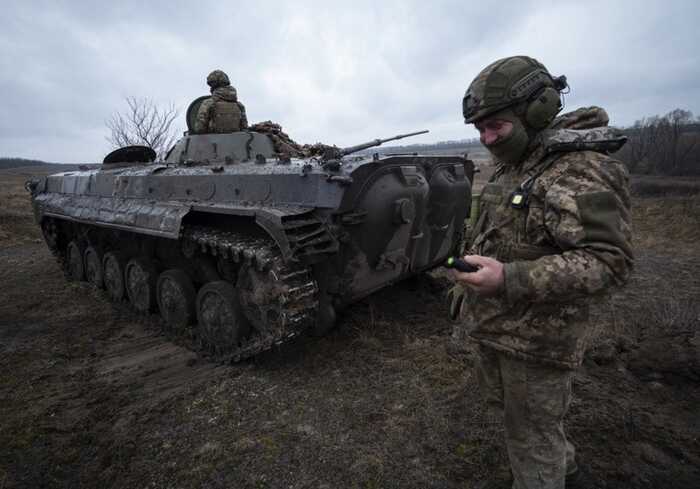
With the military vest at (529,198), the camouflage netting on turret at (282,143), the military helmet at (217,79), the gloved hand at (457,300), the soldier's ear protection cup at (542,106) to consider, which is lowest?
the gloved hand at (457,300)

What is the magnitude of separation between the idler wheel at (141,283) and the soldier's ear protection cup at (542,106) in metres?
5.55

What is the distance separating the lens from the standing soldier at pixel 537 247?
5.62ft

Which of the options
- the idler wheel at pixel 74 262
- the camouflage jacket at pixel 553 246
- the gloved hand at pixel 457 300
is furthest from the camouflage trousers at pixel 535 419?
the idler wheel at pixel 74 262

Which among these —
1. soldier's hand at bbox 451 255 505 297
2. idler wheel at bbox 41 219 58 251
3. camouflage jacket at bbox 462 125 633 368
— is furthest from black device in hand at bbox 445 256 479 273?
idler wheel at bbox 41 219 58 251

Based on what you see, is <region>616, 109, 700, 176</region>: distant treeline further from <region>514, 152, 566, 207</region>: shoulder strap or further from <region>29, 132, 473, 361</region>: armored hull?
<region>514, 152, 566, 207</region>: shoulder strap

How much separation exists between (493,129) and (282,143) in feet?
15.2

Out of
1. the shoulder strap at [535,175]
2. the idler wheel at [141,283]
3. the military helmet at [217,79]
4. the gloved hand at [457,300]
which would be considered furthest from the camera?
the military helmet at [217,79]

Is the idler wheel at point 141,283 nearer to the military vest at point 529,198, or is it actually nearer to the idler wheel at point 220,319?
the idler wheel at point 220,319

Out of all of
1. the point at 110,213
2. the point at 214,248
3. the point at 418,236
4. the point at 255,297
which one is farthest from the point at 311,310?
the point at 110,213

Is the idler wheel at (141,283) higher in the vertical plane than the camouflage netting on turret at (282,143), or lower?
lower

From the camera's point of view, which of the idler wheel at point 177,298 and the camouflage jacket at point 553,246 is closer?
the camouflage jacket at point 553,246

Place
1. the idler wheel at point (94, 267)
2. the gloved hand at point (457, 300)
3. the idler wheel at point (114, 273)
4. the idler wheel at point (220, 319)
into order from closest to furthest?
the gloved hand at point (457, 300)
the idler wheel at point (220, 319)
the idler wheel at point (114, 273)
the idler wheel at point (94, 267)

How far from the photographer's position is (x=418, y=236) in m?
5.12

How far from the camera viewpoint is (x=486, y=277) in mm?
1796
